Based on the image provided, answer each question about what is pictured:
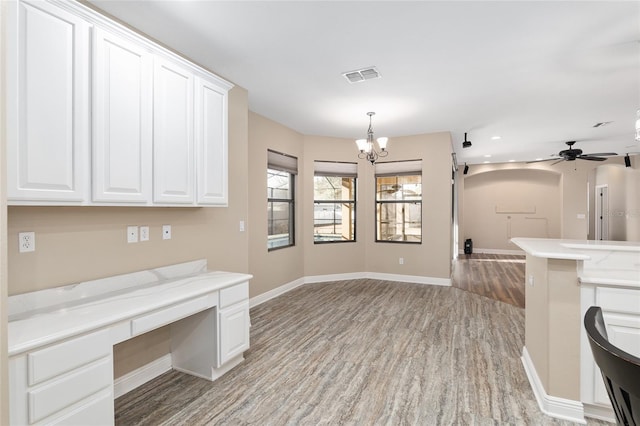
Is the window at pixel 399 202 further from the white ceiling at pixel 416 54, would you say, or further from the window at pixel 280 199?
the window at pixel 280 199

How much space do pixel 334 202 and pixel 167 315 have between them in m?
4.49

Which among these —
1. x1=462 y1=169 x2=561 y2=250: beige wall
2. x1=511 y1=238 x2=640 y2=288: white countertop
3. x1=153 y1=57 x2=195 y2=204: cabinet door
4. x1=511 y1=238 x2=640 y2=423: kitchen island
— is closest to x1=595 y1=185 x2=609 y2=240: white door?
x1=462 y1=169 x2=561 y2=250: beige wall

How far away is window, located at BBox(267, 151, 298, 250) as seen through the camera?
5.17 metres

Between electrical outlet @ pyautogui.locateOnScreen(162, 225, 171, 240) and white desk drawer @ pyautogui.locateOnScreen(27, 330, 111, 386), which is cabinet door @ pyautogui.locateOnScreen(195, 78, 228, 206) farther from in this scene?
white desk drawer @ pyautogui.locateOnScreen(27, 330, 111, 386)

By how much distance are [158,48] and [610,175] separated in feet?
37.9

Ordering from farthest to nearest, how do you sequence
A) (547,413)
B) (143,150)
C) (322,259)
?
(322,259)
(143,150)
(547,413)

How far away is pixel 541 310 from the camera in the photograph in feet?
7.85

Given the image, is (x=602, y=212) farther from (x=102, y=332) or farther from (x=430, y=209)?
(x=102, y=332)

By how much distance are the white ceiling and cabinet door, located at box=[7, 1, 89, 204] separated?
0.63 metres

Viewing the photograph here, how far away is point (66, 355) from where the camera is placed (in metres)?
1.61

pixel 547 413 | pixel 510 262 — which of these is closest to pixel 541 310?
pixel 547 413

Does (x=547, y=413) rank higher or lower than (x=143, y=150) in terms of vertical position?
lower

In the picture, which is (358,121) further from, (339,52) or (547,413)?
Result: (547,413)

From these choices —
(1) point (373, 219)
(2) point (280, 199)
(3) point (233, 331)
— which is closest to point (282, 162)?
(2) point (280, 199)
